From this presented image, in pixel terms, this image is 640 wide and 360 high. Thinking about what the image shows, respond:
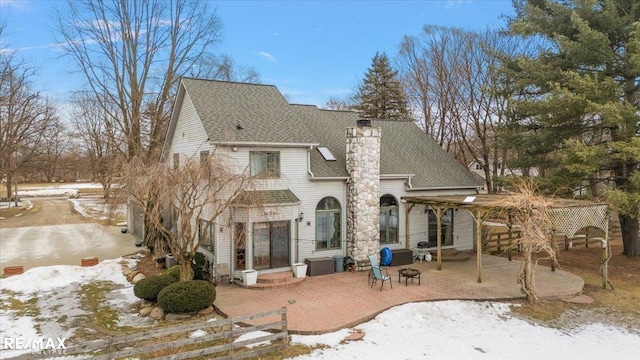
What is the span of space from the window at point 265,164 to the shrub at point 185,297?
478cm

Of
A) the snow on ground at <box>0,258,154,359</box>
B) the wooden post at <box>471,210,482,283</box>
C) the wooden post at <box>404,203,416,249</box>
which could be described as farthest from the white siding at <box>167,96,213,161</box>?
the wooden post at <box>471,210,482,283</box>

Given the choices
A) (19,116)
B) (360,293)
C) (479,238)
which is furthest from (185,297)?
(19,116)

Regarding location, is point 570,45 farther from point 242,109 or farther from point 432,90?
point 432,90

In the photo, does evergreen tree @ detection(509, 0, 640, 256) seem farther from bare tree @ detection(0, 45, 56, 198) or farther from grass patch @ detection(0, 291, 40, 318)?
bare tree @ detection(0, 45, 56, 198)

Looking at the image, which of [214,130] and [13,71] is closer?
[214,130]

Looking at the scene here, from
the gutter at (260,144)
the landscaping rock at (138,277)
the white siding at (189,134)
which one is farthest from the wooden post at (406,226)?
the landscaping rock at (138,277)

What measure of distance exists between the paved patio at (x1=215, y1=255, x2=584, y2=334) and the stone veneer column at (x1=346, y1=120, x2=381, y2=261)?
1.24 metres

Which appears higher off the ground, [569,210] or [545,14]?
[545,14]

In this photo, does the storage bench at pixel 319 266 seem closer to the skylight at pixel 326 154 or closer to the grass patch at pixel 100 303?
the skylight at pixel 326 154

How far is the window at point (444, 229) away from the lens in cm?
1889

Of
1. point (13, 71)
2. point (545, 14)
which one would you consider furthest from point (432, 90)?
point (13, 71)

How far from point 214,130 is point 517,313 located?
11651 mm

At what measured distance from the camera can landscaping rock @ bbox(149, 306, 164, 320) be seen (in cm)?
1145

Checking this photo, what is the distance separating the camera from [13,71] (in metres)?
29.8
